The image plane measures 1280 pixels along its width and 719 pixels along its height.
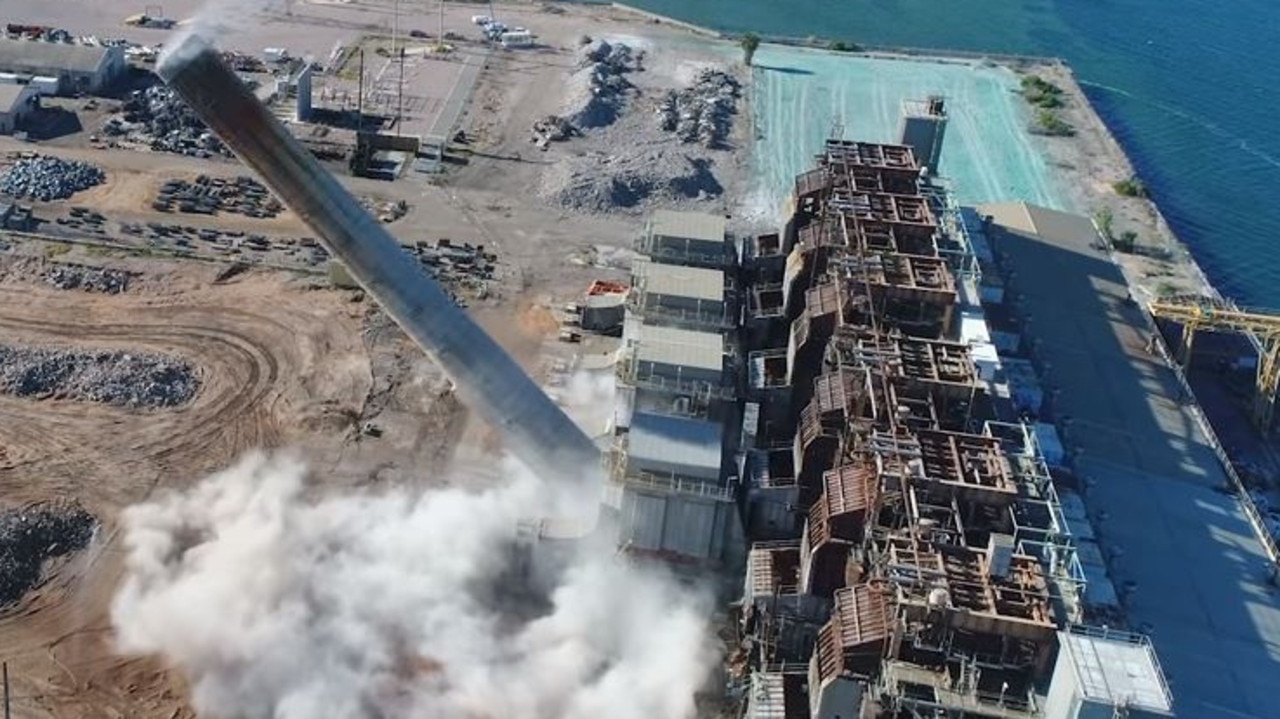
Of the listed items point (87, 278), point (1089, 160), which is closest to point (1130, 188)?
point (1089, 160)

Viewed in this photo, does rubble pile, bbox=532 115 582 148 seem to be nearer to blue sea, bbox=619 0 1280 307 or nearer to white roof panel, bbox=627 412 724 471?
blue sea, bbox=619 0 1280 307

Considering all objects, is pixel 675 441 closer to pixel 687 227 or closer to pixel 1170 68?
pixel 687 227

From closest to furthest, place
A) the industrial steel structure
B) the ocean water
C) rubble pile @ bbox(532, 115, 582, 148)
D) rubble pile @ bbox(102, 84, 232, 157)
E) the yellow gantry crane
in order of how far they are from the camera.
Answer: the industrial steel structure < the yellow gantry crane < rubble pile @ bbox(102, 84, 232, 157) < the ocean water < rubble pile @ bbox(532, 115, 582, 148)

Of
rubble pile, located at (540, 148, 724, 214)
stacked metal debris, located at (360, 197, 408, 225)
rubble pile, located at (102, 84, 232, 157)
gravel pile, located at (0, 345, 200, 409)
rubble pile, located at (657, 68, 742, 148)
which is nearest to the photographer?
gravel pile, located at (0, 345, 200, 409)

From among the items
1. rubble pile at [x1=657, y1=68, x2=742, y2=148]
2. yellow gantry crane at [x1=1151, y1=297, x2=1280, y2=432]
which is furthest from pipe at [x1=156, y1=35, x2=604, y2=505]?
rubble pile at [x1=657, y1=68, x2=742, y2=148]

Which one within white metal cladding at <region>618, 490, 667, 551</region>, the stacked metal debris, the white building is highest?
the white building

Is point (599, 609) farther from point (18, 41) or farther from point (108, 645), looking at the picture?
point (18, 41)

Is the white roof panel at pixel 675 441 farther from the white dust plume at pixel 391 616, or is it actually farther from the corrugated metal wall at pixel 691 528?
the white dust plume at pixel 391 616
